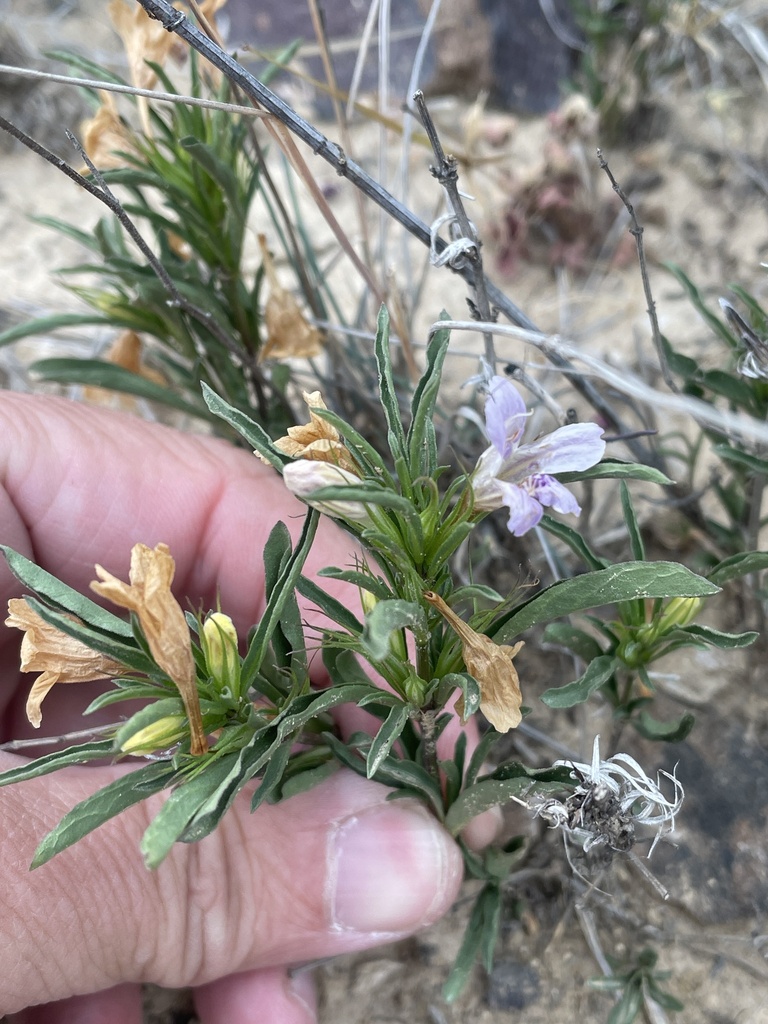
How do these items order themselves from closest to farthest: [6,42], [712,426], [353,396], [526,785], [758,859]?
[526,785]
[712,426]
[758,859]
[353,396]
[6,42]

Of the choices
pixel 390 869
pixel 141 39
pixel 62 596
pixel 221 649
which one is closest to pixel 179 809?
pixel 221 649

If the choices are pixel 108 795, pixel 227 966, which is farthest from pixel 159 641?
pixel 227 966

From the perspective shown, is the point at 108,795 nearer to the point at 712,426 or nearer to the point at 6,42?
the point at 712,426

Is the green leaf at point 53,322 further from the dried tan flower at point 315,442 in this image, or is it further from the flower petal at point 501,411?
the flower petal at point 501,411

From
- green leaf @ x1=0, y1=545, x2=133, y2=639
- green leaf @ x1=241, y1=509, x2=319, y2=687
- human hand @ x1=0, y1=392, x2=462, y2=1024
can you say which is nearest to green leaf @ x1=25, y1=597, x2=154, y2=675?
green leaf @ x1=0, y1=545, x2=133, y2=639

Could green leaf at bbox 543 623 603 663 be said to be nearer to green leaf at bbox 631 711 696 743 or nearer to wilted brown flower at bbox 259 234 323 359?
green leaf at bbox 631 711 696 743

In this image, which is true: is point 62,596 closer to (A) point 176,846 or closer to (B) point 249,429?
(B) point 249,429
